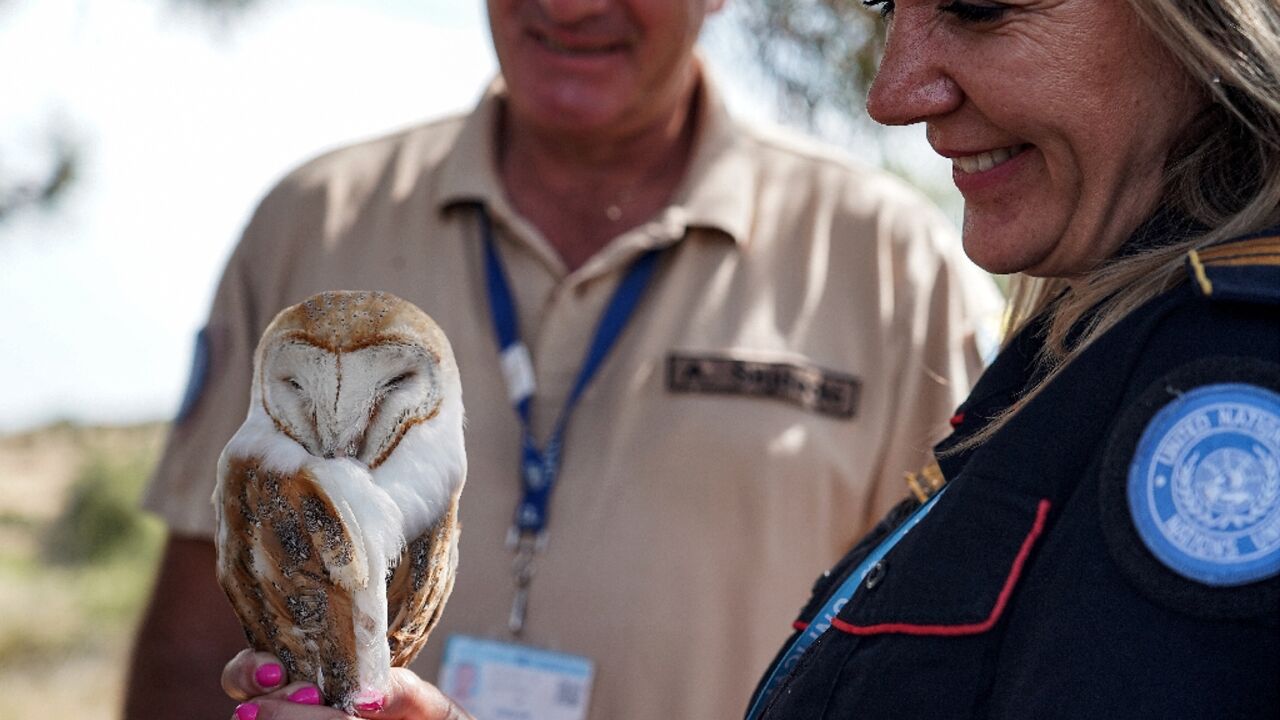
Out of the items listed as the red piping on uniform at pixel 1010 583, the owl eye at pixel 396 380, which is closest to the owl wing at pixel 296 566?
the owl eye at pixel 396 380

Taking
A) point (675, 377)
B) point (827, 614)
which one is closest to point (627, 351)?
point (675, 377)

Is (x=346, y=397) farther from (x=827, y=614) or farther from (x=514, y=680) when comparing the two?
(x=514, y=680)

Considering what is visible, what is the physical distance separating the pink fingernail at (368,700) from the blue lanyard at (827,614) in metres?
0.38

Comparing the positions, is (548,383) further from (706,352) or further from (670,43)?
(670,43)

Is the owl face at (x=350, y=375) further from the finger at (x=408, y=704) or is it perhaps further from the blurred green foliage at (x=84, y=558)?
the blurred green foliage at (x=84, y=558)

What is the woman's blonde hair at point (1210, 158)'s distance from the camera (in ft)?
3.47

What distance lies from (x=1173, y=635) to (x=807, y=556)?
1.42m

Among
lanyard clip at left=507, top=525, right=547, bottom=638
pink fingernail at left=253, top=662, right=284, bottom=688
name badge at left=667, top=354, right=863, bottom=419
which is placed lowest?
Result: lanyard clip at left=507, top=525, right=547, bottom=638

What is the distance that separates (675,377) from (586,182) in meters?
0.45

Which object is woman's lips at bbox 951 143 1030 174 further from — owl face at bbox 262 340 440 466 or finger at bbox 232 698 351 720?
finger at bbox 232 698 351 720

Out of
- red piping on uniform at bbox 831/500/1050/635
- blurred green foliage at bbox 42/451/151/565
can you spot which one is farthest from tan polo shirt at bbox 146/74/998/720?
blurred green foliage at bbox 42/451/151/565

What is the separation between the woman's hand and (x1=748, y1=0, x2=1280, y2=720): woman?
0.33 m

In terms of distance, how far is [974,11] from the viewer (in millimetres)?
1192

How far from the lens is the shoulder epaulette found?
35.7 inches
